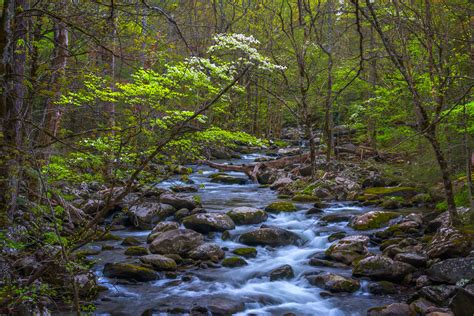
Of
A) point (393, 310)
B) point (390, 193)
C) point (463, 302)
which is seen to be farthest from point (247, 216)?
point (463, 302)

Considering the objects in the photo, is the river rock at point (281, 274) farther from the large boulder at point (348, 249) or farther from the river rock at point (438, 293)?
the river rock at point (438, 293)

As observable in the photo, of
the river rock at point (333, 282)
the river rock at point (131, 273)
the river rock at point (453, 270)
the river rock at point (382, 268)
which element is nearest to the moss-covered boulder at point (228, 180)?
the river rock at point (333, 282)

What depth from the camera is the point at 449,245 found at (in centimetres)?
777

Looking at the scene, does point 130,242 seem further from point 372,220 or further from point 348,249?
point 372,220

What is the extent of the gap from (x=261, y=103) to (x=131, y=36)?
1064 inches

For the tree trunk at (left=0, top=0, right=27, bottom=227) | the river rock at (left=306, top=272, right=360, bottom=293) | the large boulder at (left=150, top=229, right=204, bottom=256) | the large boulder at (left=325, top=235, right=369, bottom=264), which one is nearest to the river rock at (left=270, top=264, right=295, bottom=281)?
the river rock at (left=306, top=272, right=360, bottom=293)

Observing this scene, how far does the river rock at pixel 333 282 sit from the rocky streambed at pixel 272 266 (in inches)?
0.7

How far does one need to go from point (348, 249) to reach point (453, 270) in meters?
→ 2.52

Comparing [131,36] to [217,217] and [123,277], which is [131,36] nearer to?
[123,277]

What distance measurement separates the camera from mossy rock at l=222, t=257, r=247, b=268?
29.2 ft

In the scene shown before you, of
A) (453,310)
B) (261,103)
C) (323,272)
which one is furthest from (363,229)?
(261,103)

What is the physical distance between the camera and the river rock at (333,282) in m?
7.52

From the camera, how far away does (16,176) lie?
377cm

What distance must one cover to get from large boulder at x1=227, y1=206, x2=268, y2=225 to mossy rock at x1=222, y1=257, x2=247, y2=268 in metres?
2.68
